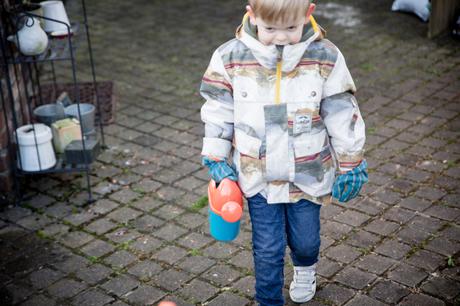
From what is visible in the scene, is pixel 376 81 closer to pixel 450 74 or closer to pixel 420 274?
pixel 450 74

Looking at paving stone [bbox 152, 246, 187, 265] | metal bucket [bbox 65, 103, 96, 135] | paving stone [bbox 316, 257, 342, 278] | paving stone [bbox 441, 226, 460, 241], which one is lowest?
paving stone [bbox 152, 246, 187, 265]

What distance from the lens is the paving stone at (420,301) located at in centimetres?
377

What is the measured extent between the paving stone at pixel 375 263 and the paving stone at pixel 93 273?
154cm

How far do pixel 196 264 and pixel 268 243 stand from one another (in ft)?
3.21

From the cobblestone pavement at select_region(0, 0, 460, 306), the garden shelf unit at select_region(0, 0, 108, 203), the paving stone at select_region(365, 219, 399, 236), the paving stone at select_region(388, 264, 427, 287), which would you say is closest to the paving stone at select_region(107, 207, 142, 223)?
the cobblestone pavement at select_region(0, 0, 460, 306)

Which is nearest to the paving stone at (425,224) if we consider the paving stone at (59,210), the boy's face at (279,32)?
the boy's face at (279,32)

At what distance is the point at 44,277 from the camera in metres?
4.25

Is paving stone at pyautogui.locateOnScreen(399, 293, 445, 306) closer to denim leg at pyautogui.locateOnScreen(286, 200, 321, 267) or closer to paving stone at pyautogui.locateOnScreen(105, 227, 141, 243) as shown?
denim leg at pyautogui.locateOnScreen(286, 200, 321, 267)

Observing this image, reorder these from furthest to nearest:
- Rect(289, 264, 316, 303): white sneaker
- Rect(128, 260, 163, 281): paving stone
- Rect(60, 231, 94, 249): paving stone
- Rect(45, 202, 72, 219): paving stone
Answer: Rect(45, 202, 72, 219): paving stone → Rect(60, 231, 94, 249): paving stone → Rect(128, 260, 163, 281): paving stone → Rect(289, 264, 316, 303): white sneaker

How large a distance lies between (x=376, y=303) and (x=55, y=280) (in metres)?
1.92

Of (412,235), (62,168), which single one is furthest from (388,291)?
(62,168)

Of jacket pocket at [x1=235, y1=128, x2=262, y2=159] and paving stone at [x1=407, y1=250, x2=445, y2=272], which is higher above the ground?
jacket pocket at [x1=235, y1=128, x2=262, y2=159]

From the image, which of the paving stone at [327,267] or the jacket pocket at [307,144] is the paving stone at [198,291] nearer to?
the paving stone at [327,267]

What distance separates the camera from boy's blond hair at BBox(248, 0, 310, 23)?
2.95m
